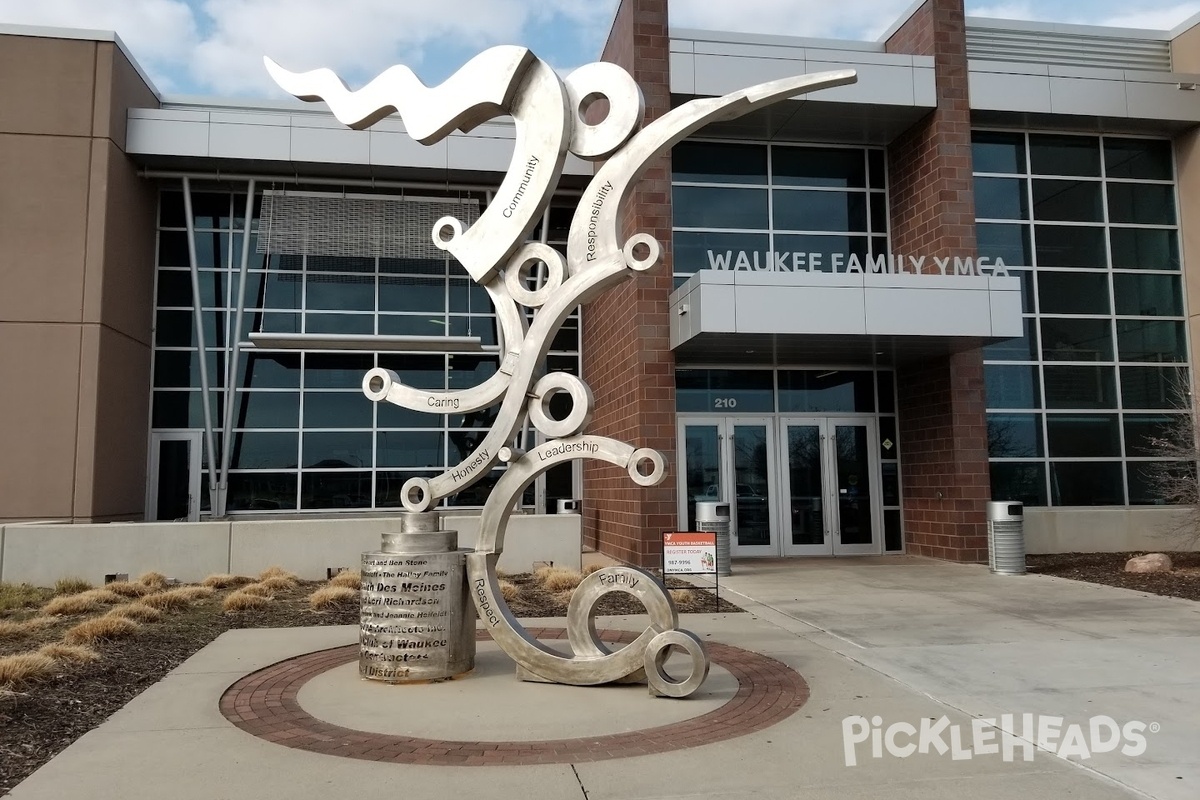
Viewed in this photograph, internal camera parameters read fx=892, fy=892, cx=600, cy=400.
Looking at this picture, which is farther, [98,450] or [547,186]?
[98,450]

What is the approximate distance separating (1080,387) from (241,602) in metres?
15.4

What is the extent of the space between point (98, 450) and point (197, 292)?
3750 millimetres

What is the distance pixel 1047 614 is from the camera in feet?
31.2

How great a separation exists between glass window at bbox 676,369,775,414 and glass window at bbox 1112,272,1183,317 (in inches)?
294

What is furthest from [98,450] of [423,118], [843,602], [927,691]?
[927,691]

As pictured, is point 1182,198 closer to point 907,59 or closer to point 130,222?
point 907,59

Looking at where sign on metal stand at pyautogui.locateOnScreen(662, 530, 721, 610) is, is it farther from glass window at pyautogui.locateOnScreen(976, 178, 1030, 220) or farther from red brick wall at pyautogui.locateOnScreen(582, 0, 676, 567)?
glass window at pyautogui.locateOnScreen(976, 178, 1030, 220)

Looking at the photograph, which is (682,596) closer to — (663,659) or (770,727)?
(663,659)

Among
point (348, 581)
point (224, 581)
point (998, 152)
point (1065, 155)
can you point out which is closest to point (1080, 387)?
point (1065, 155)

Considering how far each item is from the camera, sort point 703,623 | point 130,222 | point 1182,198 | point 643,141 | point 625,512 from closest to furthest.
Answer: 1. point 643,141
2. point 703,623
3. point 625,512
4. point 130,222
5. point 1182,198

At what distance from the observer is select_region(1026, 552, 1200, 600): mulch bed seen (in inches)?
450

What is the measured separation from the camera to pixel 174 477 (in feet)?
58.2

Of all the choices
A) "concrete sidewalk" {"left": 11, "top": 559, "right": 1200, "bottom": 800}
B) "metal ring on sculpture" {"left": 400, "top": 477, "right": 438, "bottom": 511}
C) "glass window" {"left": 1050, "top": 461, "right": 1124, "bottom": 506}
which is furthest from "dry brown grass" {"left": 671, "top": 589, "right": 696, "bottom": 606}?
"glass window" {"left": 1050, "top": 461, "right": 1124, "bottom": 506}

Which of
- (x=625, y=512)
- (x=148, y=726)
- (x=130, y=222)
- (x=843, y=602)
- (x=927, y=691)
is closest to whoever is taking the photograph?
(x=148, y=726)
